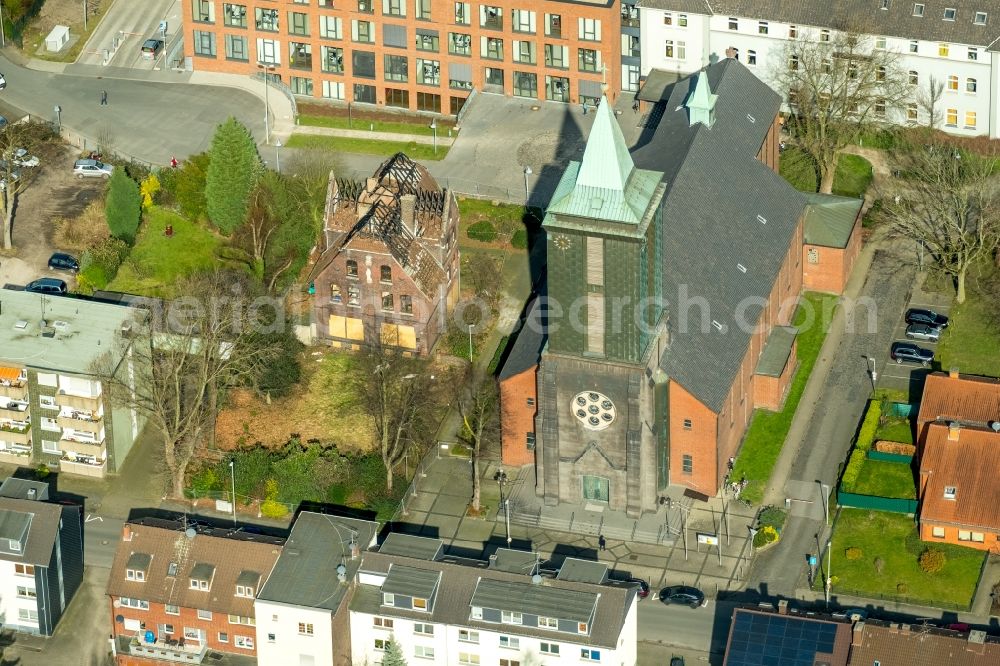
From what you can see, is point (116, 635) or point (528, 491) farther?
point (528, 491)

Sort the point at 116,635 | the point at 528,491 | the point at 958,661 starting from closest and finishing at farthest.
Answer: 1. the point at 958,661
2. the point at 116,635
3. the point at 528,491

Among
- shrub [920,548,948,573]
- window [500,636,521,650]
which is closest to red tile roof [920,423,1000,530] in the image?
shrub [920,548,948,573]

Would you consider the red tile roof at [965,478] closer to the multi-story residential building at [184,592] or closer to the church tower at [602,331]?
the church tower at [602,331]

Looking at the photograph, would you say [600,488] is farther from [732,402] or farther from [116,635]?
[116,635]

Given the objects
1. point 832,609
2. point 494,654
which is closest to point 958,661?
point 832,609

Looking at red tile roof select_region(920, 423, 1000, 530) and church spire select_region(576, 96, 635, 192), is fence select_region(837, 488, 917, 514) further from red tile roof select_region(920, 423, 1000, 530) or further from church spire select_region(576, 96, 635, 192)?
church spire select_region(576, 96, 635, 192)
